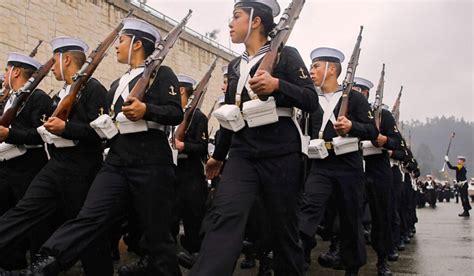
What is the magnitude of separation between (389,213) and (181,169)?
232 centimetres

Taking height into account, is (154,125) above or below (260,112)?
below

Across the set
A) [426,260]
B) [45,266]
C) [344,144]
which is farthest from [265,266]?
[426,260]

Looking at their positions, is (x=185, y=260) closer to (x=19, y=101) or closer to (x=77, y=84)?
(x=77, y=84)

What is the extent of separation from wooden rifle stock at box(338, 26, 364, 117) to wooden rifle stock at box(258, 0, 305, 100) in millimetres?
1439

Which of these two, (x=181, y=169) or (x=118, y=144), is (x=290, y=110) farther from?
→ (x=181, y=169)

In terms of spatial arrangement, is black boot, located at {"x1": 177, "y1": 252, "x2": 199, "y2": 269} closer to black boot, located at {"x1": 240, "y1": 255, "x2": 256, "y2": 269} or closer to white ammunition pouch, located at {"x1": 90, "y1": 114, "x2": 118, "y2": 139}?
black boot, located at {"x1": 240, "y1": 255, "x2": 256, "y2": 269}

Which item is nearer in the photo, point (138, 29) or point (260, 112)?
point (260, 112)

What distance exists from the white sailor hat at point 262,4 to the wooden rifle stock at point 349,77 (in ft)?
5.15

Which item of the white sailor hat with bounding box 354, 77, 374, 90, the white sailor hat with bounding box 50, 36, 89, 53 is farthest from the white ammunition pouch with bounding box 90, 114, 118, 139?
the white sailor hat with bounding box 354, 77, 374, 90

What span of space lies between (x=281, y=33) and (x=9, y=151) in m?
2.86

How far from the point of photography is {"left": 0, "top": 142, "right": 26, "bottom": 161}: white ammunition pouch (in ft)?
16.7

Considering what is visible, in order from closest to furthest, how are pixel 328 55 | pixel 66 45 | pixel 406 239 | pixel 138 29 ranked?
pixel 138 29 < pixel 66 45 < pixel 328 55 < pixel 406 239

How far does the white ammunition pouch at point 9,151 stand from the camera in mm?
5098

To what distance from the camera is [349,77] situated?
18.4 feet
